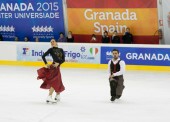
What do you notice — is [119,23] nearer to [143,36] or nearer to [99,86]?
[143,36]

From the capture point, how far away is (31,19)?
65.4ft

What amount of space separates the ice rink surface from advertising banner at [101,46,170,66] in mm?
621

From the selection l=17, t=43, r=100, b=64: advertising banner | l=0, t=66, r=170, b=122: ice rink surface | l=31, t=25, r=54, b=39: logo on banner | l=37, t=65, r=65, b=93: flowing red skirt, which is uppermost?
l=31, t=25, r=54, b=39: logo on banner

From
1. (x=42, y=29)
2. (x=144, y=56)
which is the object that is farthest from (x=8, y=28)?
(x=144, y=56)

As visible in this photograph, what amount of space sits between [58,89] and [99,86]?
8.55 ft

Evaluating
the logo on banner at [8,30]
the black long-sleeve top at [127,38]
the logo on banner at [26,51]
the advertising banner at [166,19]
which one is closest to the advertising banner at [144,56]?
the black long-sleeve top at [127,38]

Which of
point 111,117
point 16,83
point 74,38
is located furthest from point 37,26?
point 111,117

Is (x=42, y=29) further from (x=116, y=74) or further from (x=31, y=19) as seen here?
(x=116, y=74)

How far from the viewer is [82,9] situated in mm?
18750

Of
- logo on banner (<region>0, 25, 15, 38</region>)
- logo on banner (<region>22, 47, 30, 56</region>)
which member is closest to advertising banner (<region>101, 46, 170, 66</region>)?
logo on banner (<region>22, 47, 30, 56</region>)

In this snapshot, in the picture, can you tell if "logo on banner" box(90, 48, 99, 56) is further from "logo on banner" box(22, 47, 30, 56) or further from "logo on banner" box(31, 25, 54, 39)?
"logo on banner" box(31, 25, 54, 39)

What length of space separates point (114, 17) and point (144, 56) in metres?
3.63

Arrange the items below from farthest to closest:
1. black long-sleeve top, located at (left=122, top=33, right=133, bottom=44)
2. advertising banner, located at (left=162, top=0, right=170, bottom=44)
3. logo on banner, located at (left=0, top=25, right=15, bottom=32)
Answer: logo on banner, located at (left=0, top=25, right=15, bottom=32)
black long-sleeve top, located at (left=122, top=33, right=133, bottom=44)
advertising banner, located at (left=162, top=0, right=170, bottom=44)

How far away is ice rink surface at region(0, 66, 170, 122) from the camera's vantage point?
323 inches
